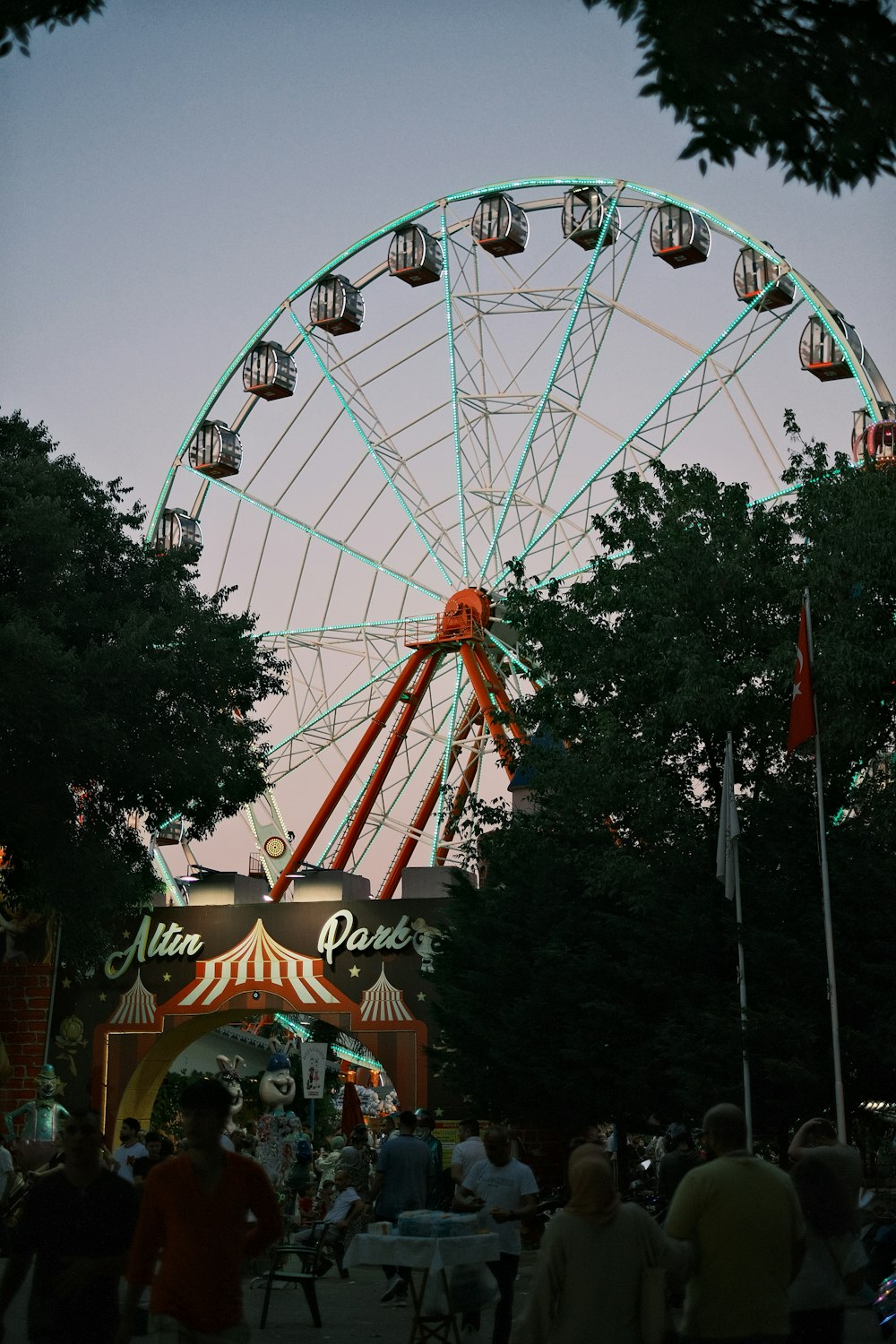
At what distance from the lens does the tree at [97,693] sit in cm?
1983

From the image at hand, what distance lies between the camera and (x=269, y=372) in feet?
105

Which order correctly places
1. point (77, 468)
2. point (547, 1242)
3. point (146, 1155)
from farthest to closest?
point (77, 468), point (146, 1155), point (547, 1242)

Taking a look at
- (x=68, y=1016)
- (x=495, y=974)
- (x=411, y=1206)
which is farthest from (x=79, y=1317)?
(x=68, y=1016)

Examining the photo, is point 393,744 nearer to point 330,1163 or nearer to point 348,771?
point 348,771

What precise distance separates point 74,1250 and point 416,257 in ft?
88.6

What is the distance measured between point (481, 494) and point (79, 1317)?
82.0 feet

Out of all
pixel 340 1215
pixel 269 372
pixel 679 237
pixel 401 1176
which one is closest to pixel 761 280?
pixel 679 237

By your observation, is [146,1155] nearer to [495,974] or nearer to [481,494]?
[495,974]

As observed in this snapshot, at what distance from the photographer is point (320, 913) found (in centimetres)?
3012

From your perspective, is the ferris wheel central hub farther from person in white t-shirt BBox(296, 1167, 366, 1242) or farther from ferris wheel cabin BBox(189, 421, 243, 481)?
person in white t-shirt BBox(296, 1167, 366, 1242)

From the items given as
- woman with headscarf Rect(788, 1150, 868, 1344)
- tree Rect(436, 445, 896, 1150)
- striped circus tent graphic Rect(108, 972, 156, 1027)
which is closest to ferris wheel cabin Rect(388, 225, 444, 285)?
tree Rect(436, 445, 896, 1150)

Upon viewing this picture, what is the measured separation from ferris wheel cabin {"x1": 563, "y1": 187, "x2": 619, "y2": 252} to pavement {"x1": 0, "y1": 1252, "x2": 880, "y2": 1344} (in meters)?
18.5

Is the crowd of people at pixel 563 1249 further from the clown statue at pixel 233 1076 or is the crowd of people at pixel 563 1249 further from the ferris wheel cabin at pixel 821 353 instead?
the clown statue at pixel 233 1076

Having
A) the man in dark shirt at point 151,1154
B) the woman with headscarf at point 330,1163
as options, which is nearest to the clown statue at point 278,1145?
the woman with headscarf at point 330,1163
